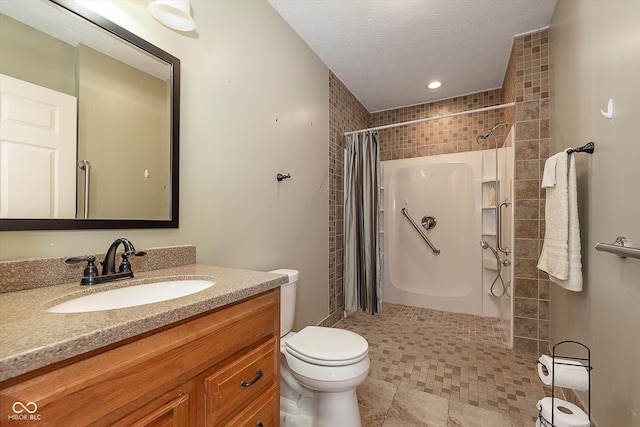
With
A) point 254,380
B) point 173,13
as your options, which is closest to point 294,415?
point 254,380

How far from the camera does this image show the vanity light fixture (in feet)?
3.64

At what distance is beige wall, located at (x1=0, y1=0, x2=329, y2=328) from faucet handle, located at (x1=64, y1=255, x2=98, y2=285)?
9 cm

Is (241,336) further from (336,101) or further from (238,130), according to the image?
(336,101)

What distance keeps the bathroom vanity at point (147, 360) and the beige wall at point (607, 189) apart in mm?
1248

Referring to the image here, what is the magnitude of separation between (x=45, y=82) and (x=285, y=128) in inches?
49.8

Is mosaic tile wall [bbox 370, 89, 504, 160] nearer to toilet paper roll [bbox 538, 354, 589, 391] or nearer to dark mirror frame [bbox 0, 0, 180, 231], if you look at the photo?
toilet paper roll [bbox 538, 354, 589, 391]

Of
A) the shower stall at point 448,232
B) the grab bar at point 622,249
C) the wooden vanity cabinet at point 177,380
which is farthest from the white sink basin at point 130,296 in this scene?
the shower stall at point 448,232

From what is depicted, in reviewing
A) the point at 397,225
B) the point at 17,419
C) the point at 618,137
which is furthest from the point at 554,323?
the point at 17,419

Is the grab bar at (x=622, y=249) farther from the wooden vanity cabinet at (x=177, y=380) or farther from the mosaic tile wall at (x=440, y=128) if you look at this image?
the mosaic tile wall at (x=440, y=128)

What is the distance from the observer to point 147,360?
1.97ft

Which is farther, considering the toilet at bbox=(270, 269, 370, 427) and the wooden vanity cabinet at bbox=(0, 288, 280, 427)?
the toilet at bbox=(270, 269, 370, 427)

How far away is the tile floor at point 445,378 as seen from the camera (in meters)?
1.45

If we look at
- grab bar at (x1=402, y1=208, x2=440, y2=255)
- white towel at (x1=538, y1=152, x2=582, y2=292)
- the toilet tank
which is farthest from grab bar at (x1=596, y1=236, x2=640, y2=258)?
grab bar at (x1=402, y1=208, x2=440, y2=255)

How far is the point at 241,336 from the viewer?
846mm
